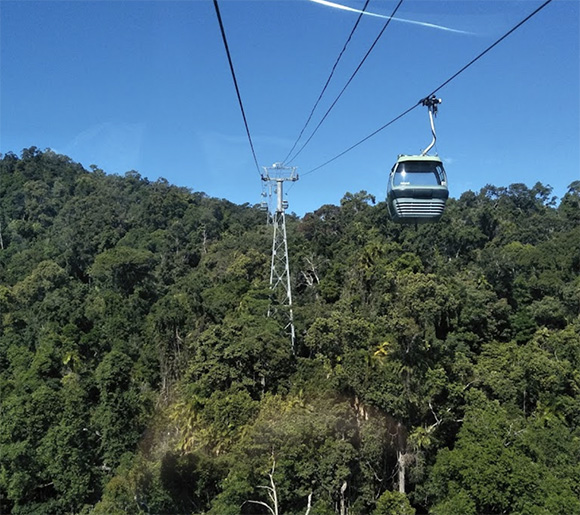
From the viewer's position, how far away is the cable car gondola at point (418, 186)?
713 cm

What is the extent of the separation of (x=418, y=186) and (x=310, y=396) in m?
10.4

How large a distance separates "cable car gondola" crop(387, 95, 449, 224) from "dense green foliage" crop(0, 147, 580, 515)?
27.4 ft

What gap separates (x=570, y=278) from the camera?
30938 millimetres

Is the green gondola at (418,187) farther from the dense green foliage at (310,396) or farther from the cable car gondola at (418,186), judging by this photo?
the dense green foliage at (310,396)

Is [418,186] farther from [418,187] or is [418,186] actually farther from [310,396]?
[310,396]

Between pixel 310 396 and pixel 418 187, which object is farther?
pixel 310 396

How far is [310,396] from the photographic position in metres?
16.1

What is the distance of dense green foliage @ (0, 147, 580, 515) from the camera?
45.3 ft

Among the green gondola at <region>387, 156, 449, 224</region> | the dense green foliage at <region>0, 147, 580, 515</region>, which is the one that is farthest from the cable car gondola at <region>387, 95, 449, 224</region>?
the dense green foliage at <region>0, 147, 580, 515</region>

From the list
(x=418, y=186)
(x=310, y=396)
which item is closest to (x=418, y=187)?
(x=418, y=186)

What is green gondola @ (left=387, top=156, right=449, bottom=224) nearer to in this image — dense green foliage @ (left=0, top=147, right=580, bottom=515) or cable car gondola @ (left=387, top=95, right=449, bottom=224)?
cable car gondola @ (left=387, top=95, right=449, bottom=224)

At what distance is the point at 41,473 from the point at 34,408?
7.05 ft

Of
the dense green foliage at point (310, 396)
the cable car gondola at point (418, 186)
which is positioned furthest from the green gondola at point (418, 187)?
the dense green foliage at point (310, 396)

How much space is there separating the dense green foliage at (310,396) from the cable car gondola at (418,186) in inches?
329
